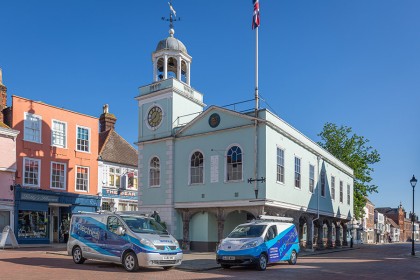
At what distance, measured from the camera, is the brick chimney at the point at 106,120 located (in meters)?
43.6

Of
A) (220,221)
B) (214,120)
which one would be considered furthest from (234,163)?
(220,221)

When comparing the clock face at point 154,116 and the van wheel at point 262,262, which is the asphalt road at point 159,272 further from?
the clock face at point 154,116

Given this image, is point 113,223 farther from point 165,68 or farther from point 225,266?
point 165,68

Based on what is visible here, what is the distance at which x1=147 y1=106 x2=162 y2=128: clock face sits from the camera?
95.3 ft

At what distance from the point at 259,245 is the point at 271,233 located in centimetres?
125

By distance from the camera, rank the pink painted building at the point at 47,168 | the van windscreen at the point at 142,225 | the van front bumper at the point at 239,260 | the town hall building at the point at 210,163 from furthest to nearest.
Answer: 1. the pink painted building at the point at 47,168
2. the town hall building at the point at 210,163
3. the van front bumper at the point at 239,260
4. the van windscreen at the point at 142,225

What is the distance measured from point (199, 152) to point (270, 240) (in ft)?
34.2

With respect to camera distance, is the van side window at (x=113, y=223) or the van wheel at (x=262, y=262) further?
the van wheel at (x=262, y=262)

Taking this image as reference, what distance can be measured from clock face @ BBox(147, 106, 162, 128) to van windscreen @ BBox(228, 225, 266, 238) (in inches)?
501

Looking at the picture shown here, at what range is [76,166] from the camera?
35.0 m

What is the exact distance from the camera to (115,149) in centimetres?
4103

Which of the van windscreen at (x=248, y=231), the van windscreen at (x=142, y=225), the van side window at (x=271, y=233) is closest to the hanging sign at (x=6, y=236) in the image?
the van windscreen at (x=142, y=225)

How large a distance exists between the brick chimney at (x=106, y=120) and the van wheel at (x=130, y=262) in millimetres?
29439

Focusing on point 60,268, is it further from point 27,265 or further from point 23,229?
point 23,229
